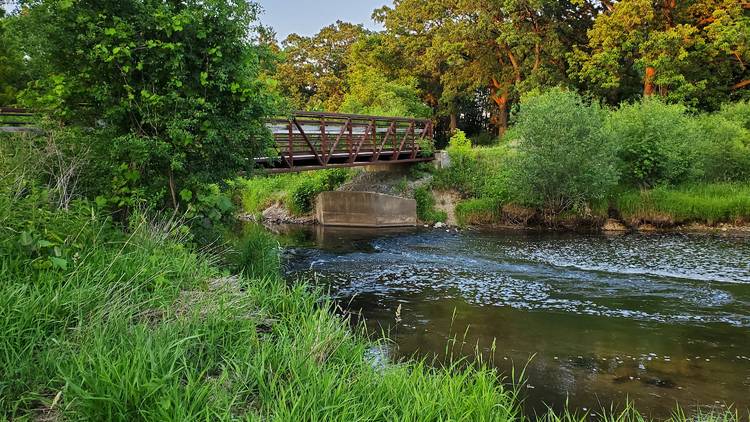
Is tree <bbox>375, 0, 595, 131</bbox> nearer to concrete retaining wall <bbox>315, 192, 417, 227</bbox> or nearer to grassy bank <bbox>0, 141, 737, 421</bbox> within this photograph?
concrete retaining wall <bbox>315, 192, 417, 227</bbox>

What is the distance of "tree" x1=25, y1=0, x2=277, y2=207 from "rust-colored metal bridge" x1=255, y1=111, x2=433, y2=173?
18.2ft

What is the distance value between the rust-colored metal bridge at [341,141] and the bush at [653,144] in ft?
28.7

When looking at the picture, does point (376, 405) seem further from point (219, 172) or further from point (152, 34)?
point (152, 34)

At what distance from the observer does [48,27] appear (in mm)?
6348

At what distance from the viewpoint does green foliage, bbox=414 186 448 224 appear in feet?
72.8

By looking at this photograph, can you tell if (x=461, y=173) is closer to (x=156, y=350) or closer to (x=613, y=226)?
(x=613, y=226)

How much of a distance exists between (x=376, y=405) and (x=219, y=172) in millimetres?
5154

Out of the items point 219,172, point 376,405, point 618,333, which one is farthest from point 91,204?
point 618,333

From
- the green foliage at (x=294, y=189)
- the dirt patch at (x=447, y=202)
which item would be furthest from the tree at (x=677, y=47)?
the green foliage at (x=294, y=189)

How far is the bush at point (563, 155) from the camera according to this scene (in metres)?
18.3

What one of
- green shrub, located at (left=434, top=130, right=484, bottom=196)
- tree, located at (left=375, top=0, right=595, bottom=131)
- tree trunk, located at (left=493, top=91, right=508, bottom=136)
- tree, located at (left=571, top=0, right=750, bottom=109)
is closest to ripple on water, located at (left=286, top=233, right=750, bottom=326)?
green shrub, located at (left=434, top=130, right=484, bottom=196)

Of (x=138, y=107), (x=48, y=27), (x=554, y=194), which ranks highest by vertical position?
(x=48, y=27)

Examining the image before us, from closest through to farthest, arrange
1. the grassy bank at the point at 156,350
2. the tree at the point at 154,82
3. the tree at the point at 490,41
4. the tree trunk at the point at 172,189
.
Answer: the grassy bank at the point at 156,350, the tree at the point at 154,82, the tree trunk at the point at 172,189, the tree at the point at 490,41

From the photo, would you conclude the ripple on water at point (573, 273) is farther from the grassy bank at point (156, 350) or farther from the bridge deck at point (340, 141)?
the grassy bank at point (156, 350)
